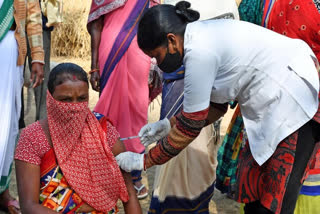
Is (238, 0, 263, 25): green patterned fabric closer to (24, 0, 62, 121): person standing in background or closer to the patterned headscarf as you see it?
the patterned headscarf

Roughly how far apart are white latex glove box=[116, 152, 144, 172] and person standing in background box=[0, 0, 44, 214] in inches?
46.1

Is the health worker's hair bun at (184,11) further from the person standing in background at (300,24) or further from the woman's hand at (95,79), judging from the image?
the woman's hand at (95,79)

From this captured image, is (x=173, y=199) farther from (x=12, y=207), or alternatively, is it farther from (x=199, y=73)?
(x=199, y=73)

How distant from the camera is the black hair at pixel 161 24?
2162 mm

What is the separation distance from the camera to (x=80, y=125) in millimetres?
2480

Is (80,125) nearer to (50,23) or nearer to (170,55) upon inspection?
(170,55)

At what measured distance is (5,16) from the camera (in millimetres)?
3301

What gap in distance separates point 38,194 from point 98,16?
6.52 feet

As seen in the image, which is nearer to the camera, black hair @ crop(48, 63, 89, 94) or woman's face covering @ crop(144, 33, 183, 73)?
woman's face covering @ crop(144, 33, 183, 73)

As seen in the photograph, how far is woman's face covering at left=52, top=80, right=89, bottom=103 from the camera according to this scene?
2426 millimetres

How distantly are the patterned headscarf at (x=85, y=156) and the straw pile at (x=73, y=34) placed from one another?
7.62 metres

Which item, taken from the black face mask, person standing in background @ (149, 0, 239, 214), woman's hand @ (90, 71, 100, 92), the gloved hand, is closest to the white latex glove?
the gloved hand

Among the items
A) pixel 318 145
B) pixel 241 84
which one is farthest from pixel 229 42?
pixel 318 145

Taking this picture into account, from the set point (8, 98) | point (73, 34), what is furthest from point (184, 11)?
point (73, 34)
